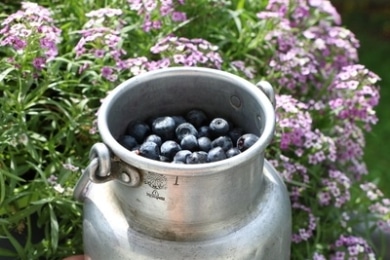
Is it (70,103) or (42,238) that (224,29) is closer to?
(70,103)

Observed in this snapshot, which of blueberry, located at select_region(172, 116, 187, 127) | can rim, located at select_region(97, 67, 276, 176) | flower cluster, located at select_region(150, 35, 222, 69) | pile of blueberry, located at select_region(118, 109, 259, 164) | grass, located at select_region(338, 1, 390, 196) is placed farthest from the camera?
grass, located at select_region(338, 1, 390, 196)

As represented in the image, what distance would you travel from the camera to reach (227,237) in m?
1.14

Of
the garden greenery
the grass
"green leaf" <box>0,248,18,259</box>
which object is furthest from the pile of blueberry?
the grass

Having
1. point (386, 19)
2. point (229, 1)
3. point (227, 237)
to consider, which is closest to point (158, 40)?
point (229, 1)

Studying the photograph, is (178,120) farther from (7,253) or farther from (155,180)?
(7,253)

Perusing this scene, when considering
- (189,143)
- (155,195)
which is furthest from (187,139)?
(155,195)

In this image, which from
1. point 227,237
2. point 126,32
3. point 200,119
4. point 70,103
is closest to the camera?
point 227,237

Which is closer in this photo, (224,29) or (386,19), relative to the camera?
(224,29)

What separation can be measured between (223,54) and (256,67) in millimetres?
89

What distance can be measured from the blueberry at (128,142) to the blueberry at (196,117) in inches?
4.3

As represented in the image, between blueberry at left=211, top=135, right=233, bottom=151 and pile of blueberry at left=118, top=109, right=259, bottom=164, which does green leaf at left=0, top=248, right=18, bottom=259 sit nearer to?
pile of blueberry at left=118, top=109, right=259, bottom=164

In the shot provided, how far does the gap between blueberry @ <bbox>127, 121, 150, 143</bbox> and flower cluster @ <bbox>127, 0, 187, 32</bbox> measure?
0.37 meters

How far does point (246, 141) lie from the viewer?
118cm

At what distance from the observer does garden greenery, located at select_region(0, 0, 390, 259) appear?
1.39 metres
